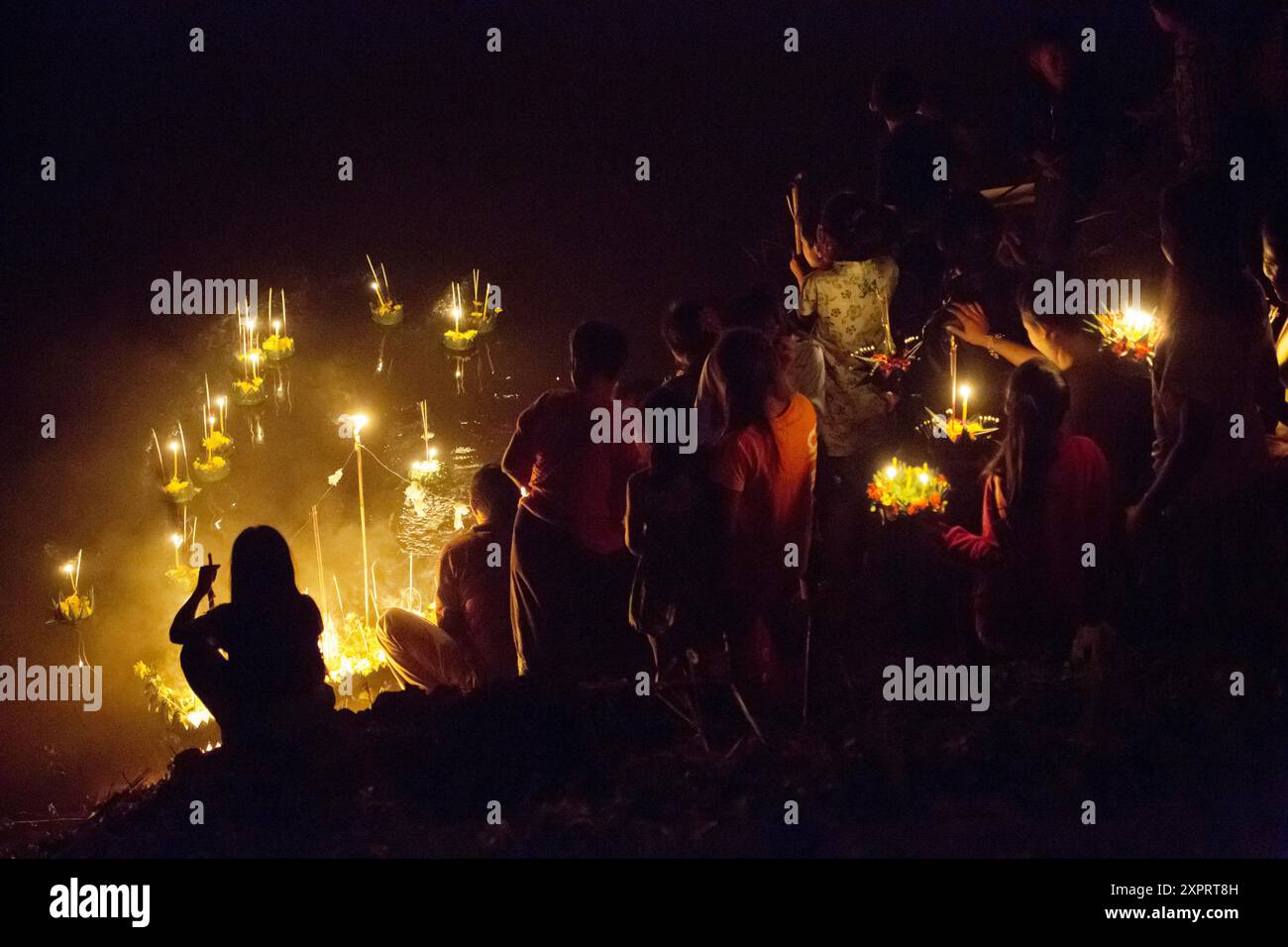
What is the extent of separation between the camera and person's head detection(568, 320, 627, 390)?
25.7 feet

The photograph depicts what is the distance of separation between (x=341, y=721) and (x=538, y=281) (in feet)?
10.0

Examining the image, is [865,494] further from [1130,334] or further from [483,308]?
[483,308]

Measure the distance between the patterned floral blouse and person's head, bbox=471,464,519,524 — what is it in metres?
1.84

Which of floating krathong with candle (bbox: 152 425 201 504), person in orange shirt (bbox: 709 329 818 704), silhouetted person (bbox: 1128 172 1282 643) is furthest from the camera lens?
floating krathong with candle (bbox: 152 425 201 504)

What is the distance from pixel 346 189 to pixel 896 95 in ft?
11.5

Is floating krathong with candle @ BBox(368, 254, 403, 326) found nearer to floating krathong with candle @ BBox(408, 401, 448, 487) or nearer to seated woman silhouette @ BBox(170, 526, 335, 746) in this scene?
floating krathong with candle @ BBox(408, 401, 448, 487)

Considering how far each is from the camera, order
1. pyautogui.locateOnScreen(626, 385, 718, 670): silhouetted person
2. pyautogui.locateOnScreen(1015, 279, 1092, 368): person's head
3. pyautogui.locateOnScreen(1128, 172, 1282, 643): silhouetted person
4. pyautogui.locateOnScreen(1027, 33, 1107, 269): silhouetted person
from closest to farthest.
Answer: pyautogui.locateOnScreen(626, 385, 718, 670): silhouetted person → pyautogui.locateOnScreen(1128, 172, 1282, 643): silhouetted person → pyautogui.locateOnScreen(1015, 279, 1092, 368): person's head → pyautogui.locateOnScreen(1027, 33, 1107, 269): silhouetted person

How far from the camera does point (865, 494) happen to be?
7.87 metres

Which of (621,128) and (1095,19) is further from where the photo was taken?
(621,128)

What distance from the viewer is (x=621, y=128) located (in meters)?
9.07

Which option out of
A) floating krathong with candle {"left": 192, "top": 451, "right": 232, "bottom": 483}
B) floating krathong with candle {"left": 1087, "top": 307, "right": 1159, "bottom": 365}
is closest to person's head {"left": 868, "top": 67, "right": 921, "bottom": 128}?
floating krathong with candle {"left": 1087, "top": 307, "right": 1159, "bottom": 365}

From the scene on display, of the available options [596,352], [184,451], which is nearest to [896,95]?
[596,352]

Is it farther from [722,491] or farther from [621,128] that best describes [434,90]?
[722,491]

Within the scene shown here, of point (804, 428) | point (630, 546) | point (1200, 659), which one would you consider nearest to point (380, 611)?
point (630, 546)
